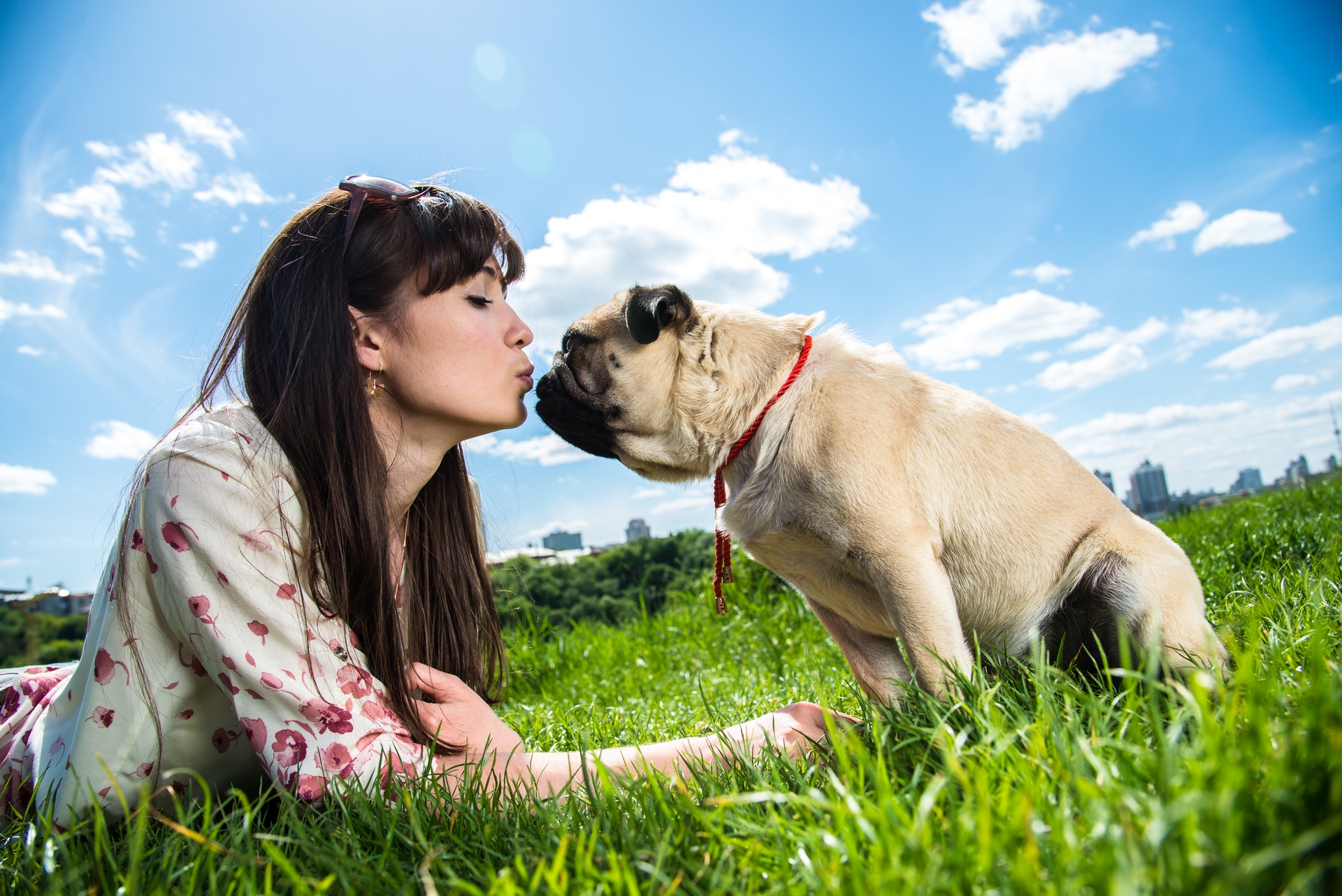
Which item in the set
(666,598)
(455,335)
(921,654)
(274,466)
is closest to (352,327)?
(455,335)

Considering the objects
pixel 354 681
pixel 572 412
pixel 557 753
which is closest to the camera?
pixel 354 681

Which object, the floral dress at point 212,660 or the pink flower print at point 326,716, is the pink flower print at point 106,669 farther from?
the pink flower print at point 326,716

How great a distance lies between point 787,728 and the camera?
7.25ft

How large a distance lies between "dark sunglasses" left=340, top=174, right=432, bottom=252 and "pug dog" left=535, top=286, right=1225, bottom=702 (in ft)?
3.29

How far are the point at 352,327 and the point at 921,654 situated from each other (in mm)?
2214

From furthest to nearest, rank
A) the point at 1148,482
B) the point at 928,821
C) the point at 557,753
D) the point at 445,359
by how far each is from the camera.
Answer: the point at 1148,482 → the point at 445,359 → the point at 557,753 → the point at 928,821

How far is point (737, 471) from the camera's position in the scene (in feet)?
9.20

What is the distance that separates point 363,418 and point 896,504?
1787 millimetres

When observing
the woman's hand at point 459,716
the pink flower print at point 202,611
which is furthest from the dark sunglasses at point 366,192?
the woman's hand at point 459,716

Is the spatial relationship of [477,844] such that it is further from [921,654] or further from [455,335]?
[455,335]

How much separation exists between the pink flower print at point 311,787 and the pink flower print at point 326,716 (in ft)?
0.36

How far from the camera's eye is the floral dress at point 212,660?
1.82 meters

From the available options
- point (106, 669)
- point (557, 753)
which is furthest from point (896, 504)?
point (106, 669)

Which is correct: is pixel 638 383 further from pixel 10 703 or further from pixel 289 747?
pixel 10 703
